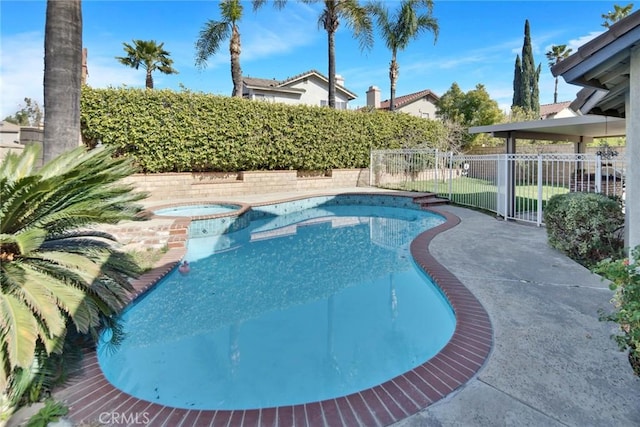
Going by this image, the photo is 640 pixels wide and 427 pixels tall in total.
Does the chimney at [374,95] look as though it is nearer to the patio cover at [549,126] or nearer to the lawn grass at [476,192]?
the lawn grass at [476,192]

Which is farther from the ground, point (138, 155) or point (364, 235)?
point (138, 155)

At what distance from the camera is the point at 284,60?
31.1m

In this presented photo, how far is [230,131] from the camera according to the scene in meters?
17.1

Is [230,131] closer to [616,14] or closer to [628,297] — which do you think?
[628,297]

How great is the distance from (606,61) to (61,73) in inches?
357

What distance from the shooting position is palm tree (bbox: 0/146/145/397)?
3.00m

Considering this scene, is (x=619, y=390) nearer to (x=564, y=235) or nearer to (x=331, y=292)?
(x=331, y=292)

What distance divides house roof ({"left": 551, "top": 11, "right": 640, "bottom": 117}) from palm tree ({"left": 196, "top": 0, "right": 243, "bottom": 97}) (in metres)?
17.4

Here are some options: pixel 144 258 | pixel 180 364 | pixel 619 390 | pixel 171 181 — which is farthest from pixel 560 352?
pixel 171 181

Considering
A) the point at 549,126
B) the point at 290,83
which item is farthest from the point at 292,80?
the point at 549,126

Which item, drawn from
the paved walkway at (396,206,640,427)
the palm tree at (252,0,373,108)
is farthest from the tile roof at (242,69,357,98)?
the paved walkway at (396,206,640,427)

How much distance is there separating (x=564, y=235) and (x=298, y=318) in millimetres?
5909

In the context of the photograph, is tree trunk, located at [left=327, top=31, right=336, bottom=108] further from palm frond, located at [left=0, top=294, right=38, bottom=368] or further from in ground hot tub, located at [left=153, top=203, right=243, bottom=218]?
palm frond, located at [left=0, top=294, right=38, bottom=368]

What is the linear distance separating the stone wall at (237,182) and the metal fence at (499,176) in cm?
213
